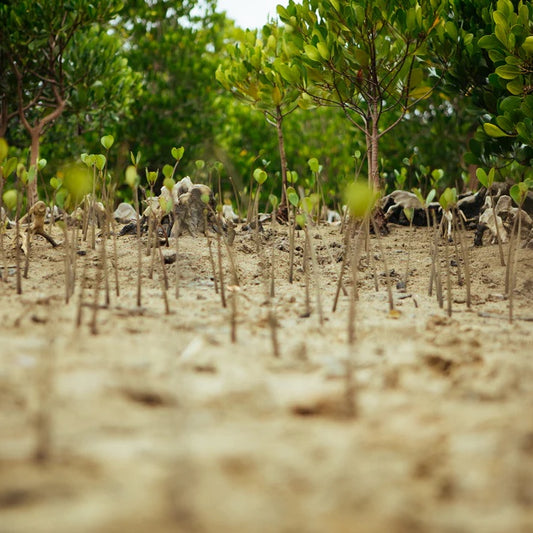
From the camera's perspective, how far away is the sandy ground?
917 millimetres

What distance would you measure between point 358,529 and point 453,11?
4578mm

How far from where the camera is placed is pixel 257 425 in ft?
3.93

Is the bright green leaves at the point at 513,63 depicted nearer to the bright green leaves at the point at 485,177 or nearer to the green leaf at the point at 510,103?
the green leaf at the point at 510,103

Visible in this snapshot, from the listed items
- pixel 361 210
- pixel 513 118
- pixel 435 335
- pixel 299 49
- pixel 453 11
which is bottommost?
pixel 435 335

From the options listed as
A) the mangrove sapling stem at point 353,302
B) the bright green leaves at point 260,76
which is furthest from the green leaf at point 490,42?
the mangrove sapling stem at point 353,302

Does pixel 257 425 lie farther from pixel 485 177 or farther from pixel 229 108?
pixel 229 108

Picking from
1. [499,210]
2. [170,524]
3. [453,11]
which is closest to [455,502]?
[170,524]

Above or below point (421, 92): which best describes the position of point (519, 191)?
below

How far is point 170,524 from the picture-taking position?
864mm

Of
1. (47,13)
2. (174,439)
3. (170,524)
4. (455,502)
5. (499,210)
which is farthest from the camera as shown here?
(47,13)

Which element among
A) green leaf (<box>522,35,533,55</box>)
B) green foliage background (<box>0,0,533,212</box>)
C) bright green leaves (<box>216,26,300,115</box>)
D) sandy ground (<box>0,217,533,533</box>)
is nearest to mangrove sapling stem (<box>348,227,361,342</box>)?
sandy ground (<box>0,217,533,533</box>)

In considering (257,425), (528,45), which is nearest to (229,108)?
(528,45)

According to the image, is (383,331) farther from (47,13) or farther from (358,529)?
(47,13)

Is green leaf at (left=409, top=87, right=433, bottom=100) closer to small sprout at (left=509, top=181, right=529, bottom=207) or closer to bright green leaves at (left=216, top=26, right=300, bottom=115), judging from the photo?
bright green leaves at (left=216, top=26, right=300, bottom=115)
